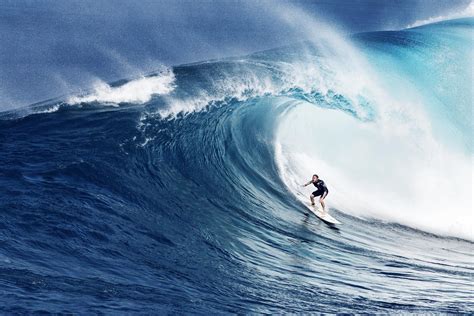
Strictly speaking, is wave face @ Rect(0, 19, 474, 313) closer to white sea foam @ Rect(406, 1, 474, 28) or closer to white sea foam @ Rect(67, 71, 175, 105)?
white sea foam @ Rect(67, 71, 175, 105)

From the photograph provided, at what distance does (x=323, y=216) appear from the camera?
14.3 m

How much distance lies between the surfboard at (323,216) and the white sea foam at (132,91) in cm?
625

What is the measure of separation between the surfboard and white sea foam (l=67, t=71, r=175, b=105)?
20.5ft

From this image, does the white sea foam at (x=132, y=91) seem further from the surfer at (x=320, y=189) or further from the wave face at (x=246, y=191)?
the surfer at (x=320, y=189)

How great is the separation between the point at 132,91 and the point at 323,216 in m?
7.51

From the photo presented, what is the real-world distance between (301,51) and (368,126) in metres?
7.29

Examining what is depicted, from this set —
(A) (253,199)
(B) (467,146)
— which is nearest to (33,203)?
(A) (253,199)

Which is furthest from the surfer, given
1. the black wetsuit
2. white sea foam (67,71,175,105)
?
white sea foam (67,71,175,105)

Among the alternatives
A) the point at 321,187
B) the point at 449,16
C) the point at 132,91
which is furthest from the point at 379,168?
the point at 449,16

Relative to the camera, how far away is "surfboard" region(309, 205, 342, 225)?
14143mm

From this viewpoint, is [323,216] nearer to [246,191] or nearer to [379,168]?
[246,191]

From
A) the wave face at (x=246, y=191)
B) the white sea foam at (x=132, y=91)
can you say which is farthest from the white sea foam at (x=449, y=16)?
the white sea foam at (x=132, y=91)

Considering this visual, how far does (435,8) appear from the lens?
4212 cm

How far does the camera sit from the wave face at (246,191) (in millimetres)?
9227
